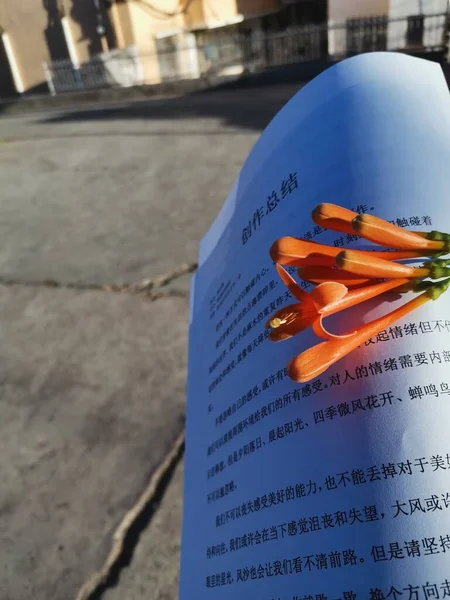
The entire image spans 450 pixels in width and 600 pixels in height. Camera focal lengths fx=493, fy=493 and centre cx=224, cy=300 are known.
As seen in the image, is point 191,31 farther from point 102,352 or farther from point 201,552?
point 201,552

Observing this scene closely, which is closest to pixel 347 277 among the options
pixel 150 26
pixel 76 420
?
pixel 76 420

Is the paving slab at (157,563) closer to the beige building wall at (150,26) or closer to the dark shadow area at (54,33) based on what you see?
the beige building wall at (150,26)

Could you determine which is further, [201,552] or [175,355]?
[175,355]

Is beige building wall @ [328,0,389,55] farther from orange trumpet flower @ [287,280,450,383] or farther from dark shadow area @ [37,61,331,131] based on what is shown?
orange trumpet flower @ [287,280,450,383]

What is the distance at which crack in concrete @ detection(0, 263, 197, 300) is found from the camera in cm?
239

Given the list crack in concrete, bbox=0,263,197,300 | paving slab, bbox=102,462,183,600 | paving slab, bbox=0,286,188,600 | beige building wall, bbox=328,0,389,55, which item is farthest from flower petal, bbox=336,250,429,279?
Answer: beige building wall, bbox=328,0,389,55

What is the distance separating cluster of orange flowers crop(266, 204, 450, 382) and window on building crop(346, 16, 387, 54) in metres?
10.8

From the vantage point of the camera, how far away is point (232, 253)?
2.68 feet

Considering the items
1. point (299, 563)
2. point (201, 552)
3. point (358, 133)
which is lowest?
point (201, 552)

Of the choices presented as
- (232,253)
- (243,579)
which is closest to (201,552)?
(243,579)

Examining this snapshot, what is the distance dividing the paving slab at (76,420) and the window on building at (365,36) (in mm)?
9699

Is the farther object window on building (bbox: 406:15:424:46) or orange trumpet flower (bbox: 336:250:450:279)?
window on building (bbox: 406:15:424:46)

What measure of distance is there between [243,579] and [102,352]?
5.38ft

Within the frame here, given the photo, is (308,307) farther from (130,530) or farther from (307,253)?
(130,530)
